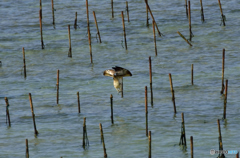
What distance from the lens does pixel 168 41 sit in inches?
533

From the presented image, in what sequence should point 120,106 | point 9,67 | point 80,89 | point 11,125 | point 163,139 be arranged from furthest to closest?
point 9,67 → point 80,89 → point 120,106 → point 11,125 → point 163,139

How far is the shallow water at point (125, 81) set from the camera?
7785 mm

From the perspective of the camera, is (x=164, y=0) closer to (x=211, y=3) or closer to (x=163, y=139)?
(x=211, y=3)

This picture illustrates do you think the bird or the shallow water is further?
the bird

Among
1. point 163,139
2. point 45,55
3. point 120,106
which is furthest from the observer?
point 45,55

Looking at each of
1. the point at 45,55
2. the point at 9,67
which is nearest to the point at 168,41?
the point at 45,55

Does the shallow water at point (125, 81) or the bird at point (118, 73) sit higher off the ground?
the bird at point (118, 73)

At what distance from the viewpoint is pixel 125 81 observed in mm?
10727

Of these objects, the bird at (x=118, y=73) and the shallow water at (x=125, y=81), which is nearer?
the shallow water at (x=125, y=81)

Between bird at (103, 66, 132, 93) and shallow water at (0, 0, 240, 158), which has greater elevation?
bird at (103, 66, 132, 93)

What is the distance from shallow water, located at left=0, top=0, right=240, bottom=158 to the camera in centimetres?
779

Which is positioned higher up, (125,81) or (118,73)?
(118,73)

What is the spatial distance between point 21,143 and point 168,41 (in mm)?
6390

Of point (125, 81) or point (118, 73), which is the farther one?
point (125, 81)
